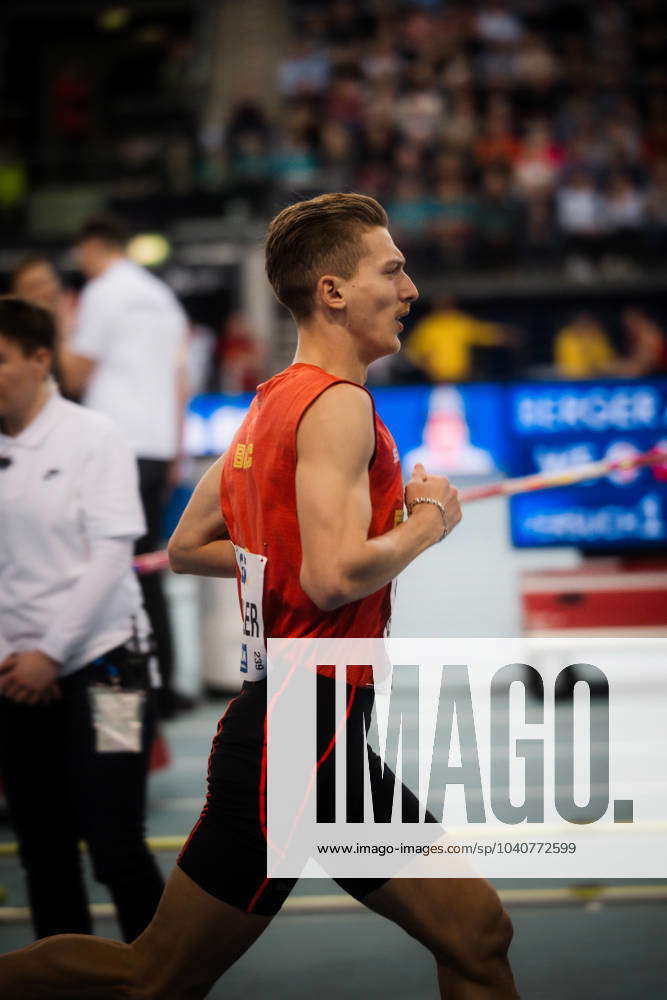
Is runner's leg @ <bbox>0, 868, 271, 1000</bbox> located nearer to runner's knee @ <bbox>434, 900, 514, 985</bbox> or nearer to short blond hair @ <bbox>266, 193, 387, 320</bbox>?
runner's knee @ <bbox>434, 900, 514, 985</bbox>

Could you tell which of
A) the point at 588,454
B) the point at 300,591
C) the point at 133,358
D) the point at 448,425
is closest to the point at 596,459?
the point at 588,454

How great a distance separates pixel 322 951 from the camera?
3.69 metres

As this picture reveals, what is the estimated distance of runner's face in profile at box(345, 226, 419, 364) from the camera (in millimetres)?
2262

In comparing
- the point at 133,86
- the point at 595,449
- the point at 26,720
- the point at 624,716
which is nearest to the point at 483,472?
the point at 595,449

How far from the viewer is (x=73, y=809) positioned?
123 inches

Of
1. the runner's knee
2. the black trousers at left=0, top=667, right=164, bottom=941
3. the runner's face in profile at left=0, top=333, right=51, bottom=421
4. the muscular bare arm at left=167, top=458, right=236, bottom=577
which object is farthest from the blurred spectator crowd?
the runner's knee

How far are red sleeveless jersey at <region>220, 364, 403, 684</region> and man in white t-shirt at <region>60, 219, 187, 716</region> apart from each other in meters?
3.58

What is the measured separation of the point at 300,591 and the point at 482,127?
16.9m


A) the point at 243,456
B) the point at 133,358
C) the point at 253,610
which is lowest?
the point at 253,610

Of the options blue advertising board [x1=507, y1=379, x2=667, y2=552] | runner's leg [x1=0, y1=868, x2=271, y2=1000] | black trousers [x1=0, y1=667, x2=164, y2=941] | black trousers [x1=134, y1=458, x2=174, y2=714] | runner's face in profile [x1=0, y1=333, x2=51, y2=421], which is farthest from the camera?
blue advertising board [x1=507, y1=379, x2=667, y2=552]

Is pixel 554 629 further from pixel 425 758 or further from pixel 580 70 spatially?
pixel 580 70

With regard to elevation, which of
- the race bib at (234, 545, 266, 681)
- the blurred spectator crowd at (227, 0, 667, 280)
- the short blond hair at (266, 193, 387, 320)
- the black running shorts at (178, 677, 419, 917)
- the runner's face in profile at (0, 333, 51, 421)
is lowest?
the black running shorts at (178, 677, 419, 917)

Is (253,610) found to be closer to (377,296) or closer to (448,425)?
(377,296)

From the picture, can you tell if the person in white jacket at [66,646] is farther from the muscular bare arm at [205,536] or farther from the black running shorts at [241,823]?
the black running shorts at [241,823]
